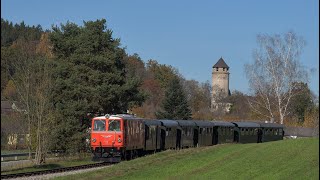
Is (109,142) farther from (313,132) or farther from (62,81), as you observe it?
(313,132)

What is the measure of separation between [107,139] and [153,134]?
5763 mm

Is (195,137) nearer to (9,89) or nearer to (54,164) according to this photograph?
(54,164)

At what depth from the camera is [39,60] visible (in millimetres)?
40250

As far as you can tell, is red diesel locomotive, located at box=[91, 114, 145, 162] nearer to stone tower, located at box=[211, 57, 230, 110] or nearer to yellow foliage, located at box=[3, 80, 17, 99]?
yellow foliage, located at box=[3, 80, 17, 99]

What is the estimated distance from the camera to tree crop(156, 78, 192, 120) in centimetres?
7538

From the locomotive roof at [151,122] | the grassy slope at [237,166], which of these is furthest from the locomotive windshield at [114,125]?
the grassy slope at [237,166]

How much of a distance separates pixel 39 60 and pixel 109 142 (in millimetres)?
8316

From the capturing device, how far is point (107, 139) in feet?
119

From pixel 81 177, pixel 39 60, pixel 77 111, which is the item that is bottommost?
pixel 81 177

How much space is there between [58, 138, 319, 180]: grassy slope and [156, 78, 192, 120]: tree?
43.2 meters

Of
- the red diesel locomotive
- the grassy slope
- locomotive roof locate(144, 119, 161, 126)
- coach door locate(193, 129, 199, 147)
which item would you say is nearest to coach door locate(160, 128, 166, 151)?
locomotive roof locate(144, 119, 161, 126)

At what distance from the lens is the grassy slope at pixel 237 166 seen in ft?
72.9

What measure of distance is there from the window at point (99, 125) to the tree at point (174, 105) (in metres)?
38.4

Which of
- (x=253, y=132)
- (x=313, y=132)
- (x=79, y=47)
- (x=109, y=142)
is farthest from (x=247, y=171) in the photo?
(x=313, y=132)
